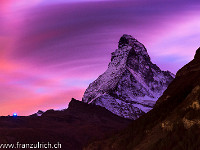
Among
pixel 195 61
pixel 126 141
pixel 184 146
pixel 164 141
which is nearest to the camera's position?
pixel 184 146

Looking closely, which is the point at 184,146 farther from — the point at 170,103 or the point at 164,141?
the point at 170,103

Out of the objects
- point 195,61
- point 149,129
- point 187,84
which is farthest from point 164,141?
point 195,61

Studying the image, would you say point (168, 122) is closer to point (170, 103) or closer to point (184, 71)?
point (170, 103)

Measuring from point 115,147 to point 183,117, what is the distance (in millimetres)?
40535

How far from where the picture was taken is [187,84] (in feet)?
414

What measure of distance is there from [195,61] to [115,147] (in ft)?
134

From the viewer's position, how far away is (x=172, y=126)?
100125 millimetres

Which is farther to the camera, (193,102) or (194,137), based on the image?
(193,102)

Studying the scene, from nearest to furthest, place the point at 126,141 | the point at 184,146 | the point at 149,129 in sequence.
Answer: the point at 184,146 < the point at 149,129 < the point at 126,141

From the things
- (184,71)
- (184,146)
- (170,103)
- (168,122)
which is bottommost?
(184,146)

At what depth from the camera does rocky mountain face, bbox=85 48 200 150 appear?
92.2m

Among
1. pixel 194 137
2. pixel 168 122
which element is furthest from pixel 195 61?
pixel 194 137

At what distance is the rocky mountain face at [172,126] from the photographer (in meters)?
92.2

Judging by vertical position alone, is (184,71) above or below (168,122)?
above
